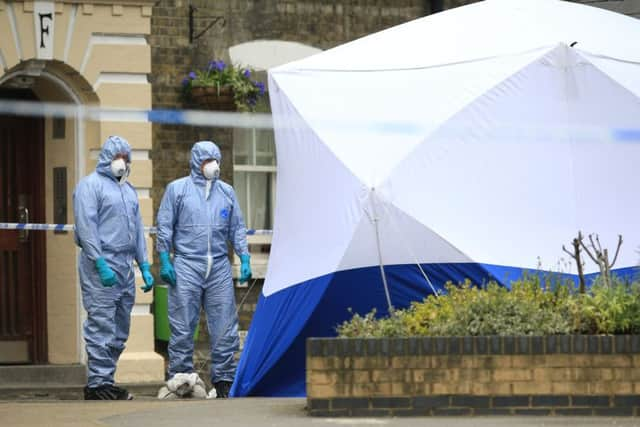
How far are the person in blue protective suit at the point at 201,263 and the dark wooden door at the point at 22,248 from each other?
310 centimetres

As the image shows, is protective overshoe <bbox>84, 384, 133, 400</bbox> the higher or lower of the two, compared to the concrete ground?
lower

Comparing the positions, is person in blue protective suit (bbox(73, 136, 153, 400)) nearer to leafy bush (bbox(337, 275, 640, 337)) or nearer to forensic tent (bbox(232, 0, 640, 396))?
forensic tent (bbox(232, 0, 640, 396))

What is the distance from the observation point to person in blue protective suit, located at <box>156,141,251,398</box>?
13578mm

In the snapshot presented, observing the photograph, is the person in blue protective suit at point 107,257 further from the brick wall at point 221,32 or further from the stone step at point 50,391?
the brick wall at point 221,32

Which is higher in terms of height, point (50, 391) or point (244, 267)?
point (244, 267)

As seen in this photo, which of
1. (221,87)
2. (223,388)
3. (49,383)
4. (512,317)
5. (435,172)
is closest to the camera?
(512,317)

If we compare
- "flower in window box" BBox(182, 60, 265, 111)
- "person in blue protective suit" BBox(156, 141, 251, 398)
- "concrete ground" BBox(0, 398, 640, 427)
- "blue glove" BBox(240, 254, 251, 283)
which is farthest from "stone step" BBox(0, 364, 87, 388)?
"concrete ground" BBox(0, 398, 640, 427)

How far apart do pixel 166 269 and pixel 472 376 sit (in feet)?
13.1

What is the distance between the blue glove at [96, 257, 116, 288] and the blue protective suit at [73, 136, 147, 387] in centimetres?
6

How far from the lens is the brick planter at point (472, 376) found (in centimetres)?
1010

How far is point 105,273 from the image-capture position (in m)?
12.8

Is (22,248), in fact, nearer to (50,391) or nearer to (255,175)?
(50,391)

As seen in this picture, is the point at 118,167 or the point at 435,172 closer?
the point at 435,172

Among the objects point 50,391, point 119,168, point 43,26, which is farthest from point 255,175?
point 119,168
